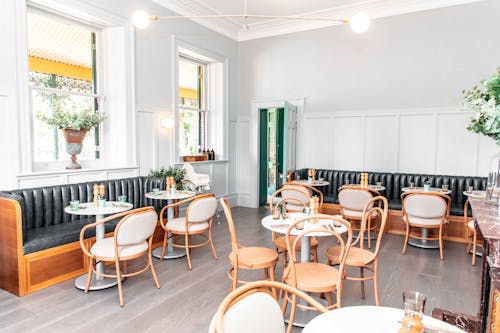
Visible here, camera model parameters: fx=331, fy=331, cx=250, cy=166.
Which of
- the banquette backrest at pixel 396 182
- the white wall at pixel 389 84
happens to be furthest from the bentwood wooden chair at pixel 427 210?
the white wall at pixel 389 84

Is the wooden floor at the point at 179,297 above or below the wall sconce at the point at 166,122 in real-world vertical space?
below

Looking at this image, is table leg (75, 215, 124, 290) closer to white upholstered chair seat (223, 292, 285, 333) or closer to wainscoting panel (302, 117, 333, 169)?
white upholstered chair seat (223, 292, 285, 333)

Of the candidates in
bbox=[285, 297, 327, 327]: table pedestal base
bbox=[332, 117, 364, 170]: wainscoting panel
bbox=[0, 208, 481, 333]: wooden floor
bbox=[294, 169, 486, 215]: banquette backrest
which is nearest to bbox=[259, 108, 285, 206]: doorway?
bbox=[294, 169, 486, 215]: banquette backrest

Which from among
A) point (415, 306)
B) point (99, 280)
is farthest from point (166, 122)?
point (415, 306)

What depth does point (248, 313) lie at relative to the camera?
1219 millimetres

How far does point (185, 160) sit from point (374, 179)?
3621 millimetres

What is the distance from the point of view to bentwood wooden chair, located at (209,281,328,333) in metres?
1.14

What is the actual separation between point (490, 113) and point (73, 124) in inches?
179

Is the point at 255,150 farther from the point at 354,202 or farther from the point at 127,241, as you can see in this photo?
the point at 127,241

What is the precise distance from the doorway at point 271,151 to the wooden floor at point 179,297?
3.64 meters

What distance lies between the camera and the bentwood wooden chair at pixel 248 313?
3.74 ft

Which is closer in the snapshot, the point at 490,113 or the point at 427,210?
the point at 490,113

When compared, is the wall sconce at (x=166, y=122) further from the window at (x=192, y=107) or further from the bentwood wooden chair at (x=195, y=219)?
the bentwood wooden chair at (x=195, y=219)

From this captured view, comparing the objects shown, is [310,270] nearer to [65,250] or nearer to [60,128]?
[65,250]
